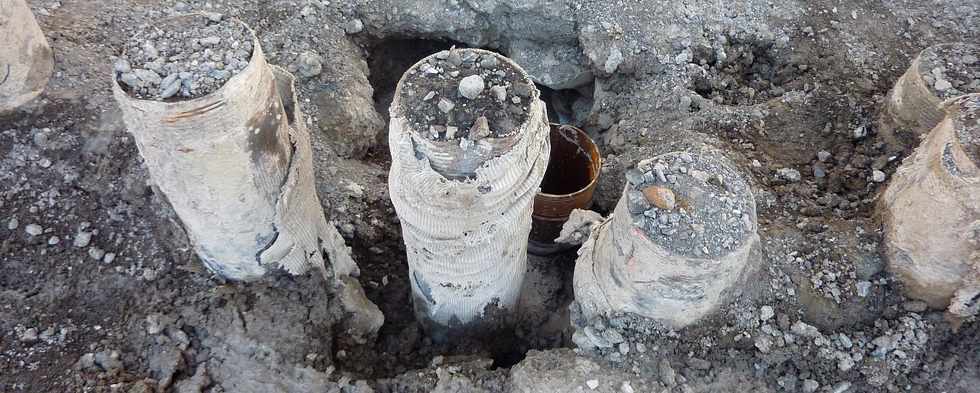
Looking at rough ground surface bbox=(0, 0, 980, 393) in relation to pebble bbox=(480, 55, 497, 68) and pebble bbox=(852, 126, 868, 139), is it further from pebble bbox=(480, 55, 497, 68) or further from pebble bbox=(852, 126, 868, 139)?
pebble bbox=(480, 55, 497, 68)

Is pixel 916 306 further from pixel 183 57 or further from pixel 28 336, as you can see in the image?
pixel 28 336

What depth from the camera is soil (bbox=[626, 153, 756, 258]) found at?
2330mm

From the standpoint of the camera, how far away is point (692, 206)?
2410 mm

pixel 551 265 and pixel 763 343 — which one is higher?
pixel 763 343

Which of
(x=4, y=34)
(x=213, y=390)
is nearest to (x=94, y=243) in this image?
(x=213, y=390)

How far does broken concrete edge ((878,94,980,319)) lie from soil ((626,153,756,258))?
0.84m

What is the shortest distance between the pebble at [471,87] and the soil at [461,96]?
0.4 inches

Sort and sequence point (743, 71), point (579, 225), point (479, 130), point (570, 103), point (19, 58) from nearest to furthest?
point (479, 130)
point (579, 225)
point (19, 58)
point (743, 71)
point (570, 103)

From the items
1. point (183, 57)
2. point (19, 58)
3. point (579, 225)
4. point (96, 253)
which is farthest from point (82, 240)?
point (579, 225)

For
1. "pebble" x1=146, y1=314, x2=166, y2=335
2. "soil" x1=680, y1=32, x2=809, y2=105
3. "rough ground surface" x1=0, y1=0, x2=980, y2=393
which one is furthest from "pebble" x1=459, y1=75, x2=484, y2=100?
"soil" x1=680, y1=32, x2=809, y2=105

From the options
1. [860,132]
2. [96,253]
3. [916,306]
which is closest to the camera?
[916,306]

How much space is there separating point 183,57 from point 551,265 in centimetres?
240

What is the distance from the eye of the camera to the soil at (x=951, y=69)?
10.5ft

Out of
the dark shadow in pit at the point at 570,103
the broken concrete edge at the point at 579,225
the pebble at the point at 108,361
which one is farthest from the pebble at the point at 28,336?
the dark shadow in pit at the point at 570,103
